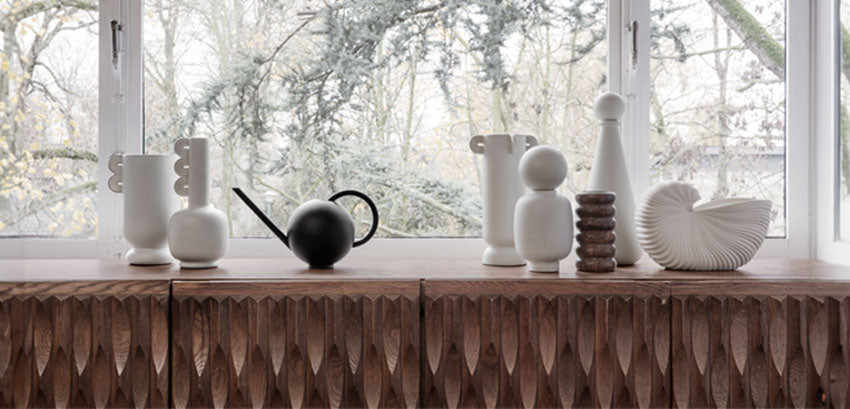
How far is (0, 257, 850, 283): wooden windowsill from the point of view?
133 centimetres

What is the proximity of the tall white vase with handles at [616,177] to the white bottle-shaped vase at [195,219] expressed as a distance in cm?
86

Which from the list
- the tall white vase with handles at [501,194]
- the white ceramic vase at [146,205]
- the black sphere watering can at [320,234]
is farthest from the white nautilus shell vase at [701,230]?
the white ceramic vase at [146,205]

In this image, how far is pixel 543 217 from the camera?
4.50 feet

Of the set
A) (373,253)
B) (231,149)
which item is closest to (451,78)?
(373,253)

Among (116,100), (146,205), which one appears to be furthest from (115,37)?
(146,205)

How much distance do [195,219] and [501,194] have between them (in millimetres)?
677

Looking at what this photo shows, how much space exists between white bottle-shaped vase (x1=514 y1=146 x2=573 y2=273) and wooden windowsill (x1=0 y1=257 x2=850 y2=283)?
1.8 inches

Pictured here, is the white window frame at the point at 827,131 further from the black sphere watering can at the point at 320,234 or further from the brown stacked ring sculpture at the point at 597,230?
the black sphere watering can at the point at 320,234

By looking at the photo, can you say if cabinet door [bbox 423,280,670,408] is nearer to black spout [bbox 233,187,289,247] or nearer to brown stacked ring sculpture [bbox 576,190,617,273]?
brown stacked ring sculpture [bbox 576,190,617,273]

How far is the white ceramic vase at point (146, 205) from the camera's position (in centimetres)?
153

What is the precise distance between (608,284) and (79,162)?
1403mm

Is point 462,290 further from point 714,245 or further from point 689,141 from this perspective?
point 689,141

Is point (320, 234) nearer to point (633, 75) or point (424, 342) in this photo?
point (424, 342)

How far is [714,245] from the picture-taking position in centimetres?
142
